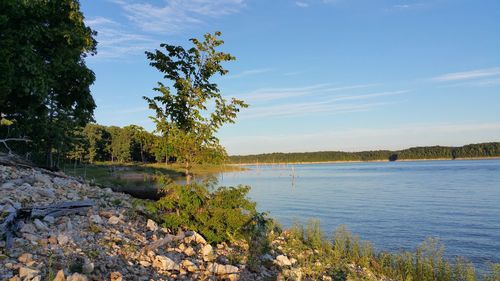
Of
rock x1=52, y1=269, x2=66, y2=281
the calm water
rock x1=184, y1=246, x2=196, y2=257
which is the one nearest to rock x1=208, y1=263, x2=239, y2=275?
rock x1=184, y1=246, x2=196, y2=257

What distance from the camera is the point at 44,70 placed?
2034cm

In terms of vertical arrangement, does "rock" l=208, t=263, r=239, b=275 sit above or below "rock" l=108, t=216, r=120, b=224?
below

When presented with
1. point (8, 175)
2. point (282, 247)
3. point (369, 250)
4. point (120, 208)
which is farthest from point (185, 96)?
point (369, 250)

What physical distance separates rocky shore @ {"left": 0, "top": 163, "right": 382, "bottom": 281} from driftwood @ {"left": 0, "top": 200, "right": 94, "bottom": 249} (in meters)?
0.11

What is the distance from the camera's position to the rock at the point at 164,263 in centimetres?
887

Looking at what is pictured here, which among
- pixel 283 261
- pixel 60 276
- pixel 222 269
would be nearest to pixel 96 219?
pixel 222 269

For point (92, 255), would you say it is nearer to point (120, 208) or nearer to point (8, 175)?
point (120, 208)

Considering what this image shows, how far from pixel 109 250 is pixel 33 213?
2.25 m

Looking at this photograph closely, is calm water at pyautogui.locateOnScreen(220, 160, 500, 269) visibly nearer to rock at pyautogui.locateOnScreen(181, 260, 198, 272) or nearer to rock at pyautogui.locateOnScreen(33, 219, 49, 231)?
rock at pyautogui.locateOnScreen(181, 260, 198, 272)

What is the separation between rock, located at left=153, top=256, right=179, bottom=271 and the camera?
8.87 meters

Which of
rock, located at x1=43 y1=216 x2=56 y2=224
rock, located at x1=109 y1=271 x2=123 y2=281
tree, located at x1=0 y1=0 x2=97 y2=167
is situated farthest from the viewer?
tree, located at x1=0 y1=0 x2=97 y2=167

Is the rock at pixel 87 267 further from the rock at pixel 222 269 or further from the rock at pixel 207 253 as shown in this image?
the rock at pixel 207 253

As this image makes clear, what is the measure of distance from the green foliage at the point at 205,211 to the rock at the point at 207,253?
3.25ft

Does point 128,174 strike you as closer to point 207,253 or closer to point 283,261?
point 283,261
